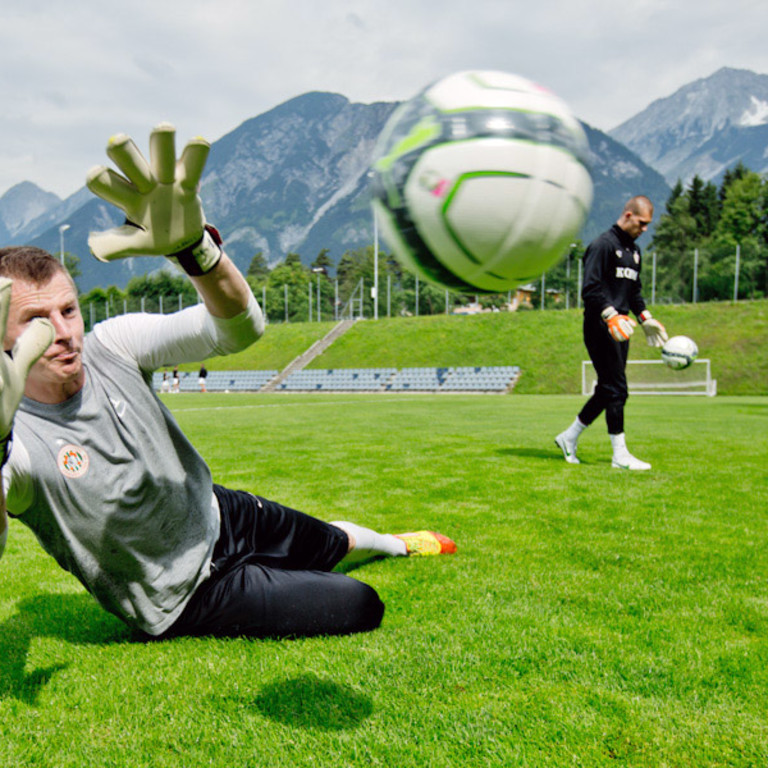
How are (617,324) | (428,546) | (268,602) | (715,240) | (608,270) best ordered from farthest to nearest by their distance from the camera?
(715,240) → (608,270) → (617,324) → (428,546) → (268,602)

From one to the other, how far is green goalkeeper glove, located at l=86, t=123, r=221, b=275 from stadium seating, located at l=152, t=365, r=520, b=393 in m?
33.4

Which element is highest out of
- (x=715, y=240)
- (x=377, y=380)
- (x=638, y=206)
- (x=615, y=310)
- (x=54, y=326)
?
(x=715, y=240)

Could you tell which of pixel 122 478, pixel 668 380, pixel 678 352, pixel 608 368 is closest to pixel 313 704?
pixel 122 478

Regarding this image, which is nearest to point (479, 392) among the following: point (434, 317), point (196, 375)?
point (434, 317)

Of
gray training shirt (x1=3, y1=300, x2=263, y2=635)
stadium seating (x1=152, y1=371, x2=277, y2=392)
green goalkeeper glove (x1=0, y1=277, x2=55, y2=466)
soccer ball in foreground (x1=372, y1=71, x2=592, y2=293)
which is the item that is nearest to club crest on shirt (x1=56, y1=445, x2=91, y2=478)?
gray training shirt (x1=3, y1=300, x2=263, y2=635)

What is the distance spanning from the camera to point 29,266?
231 cm

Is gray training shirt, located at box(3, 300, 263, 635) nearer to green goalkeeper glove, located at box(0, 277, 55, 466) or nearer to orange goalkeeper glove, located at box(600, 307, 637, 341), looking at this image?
green goalkeeper glove, located at box(0, 277, 55, 466)

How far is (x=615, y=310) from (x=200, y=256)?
18.1 feet

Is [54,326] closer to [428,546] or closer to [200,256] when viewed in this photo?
[200,256]

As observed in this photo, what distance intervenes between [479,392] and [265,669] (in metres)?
32.7

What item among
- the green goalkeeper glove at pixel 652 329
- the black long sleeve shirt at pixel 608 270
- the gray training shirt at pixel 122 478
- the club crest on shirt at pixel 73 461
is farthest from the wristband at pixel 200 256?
the green goalkeeper glove at pixel 652 329

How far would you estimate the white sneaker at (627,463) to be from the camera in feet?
23.9

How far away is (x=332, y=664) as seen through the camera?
2607 mm

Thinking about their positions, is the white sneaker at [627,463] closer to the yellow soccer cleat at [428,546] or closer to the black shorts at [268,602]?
the yellow soccer cleat at [428,546]
